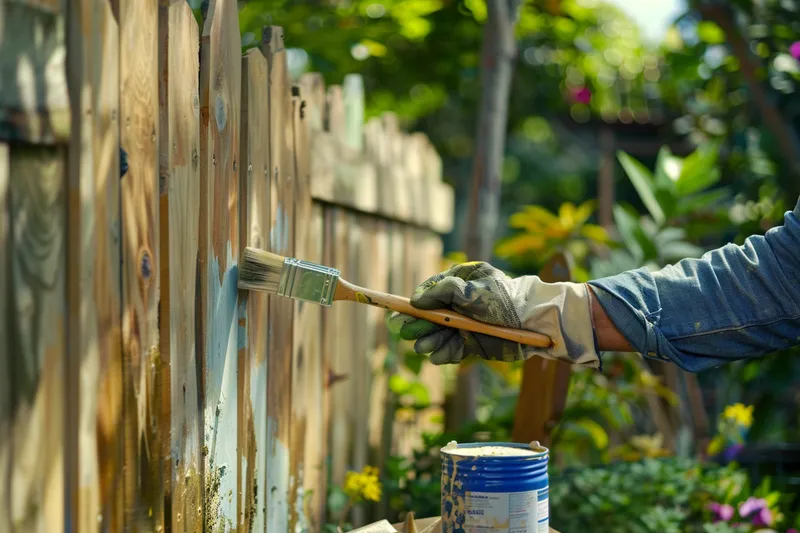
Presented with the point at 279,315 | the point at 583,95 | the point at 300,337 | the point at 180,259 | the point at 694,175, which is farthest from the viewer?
the point at 583,95

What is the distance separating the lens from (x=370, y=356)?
3.73 m

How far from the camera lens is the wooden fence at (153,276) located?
60.2 inches

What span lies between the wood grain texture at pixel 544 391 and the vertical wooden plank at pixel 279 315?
38.6 inches

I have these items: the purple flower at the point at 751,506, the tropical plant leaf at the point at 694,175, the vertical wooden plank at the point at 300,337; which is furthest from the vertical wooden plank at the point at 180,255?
the tropical plant leaf at the point at 694,175

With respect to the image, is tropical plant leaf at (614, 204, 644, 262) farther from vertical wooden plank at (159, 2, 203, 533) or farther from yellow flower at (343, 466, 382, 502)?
vertical wooden plank at (159, 2, 203, 533)

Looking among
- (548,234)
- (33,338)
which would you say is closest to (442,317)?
(33,338)

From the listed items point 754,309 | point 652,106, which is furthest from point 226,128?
point 652,106

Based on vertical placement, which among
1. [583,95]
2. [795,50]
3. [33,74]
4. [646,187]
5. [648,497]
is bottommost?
[648,497]

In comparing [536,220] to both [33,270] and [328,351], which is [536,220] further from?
[33,270]

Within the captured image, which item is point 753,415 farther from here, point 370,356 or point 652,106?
point 652,106

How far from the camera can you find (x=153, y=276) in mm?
1878

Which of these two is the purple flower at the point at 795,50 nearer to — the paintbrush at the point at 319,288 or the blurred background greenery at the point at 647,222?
the blurred background greenery at the point at 647,222

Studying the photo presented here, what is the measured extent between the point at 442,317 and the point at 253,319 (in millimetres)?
518

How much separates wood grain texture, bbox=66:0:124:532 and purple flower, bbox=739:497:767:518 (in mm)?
2604
